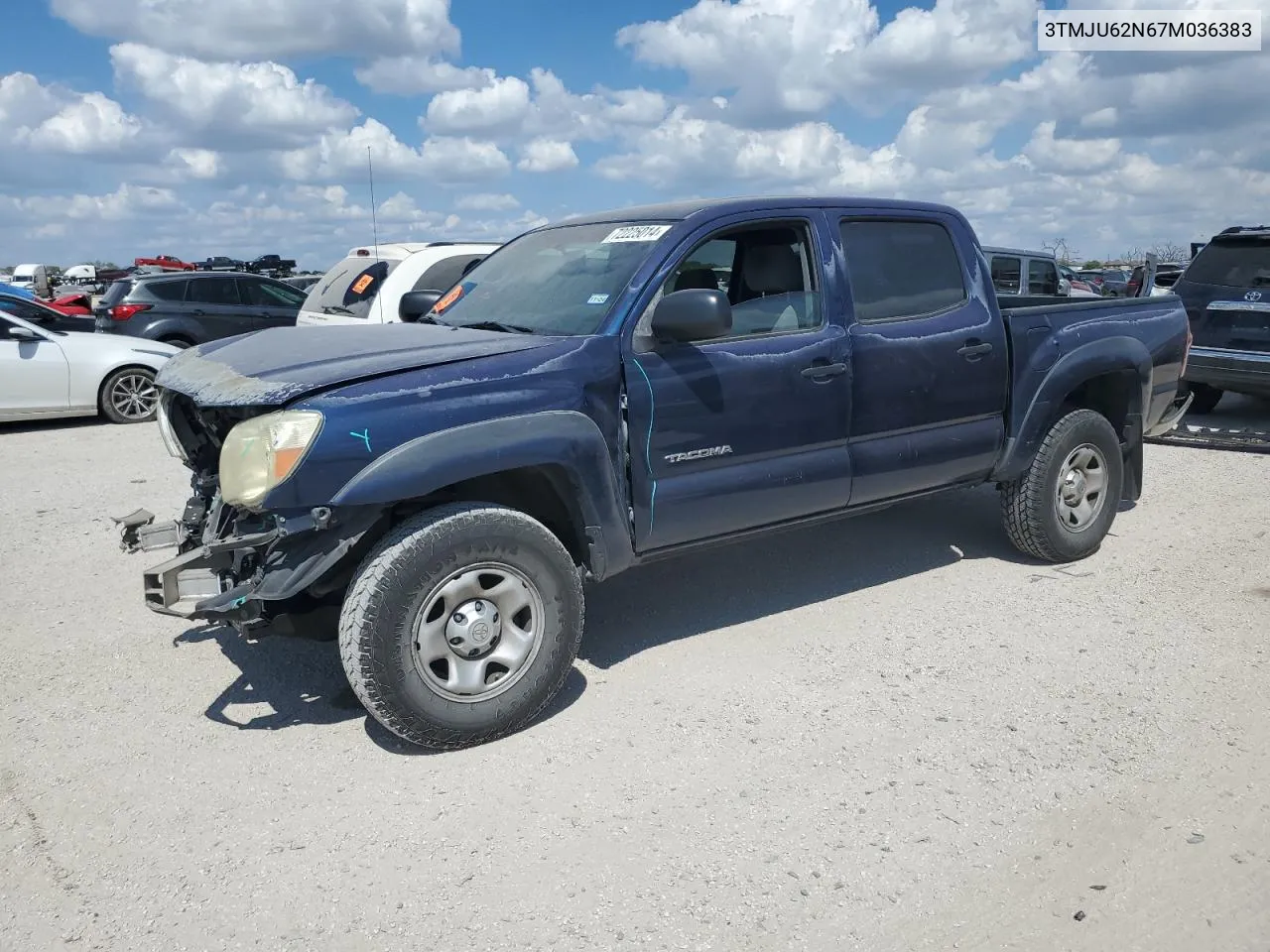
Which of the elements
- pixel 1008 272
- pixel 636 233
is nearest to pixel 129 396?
pixel 636 233

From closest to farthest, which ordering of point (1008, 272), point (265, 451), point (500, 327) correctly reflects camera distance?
1. point (265, 451)
2. point (500, 327)
3. point (1008, 272)

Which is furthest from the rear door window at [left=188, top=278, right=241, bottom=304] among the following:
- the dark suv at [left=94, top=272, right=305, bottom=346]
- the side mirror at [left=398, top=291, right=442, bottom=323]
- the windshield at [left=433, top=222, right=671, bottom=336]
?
the windshield at [left=433, top=222, right=671, bottom=336]

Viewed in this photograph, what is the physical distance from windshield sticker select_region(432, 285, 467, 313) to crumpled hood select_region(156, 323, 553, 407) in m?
0.47

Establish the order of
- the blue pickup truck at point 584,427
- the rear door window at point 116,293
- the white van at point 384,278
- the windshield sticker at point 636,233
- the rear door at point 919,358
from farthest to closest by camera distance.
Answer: the rear door window at point 116,293, the white van at point 384,278, the rear door at point 919,358, the windshield sticker at point 636,233, the blue pickup truck at point 584,427

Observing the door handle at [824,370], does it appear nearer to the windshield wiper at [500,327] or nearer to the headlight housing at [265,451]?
the windshield wiper at [500,327]

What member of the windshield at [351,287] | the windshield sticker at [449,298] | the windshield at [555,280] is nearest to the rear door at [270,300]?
the windshield at [351,287]

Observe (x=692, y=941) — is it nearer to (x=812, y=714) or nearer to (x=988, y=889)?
(x=988, y=889)

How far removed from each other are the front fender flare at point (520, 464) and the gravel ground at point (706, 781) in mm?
698

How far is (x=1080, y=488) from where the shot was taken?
5.64m

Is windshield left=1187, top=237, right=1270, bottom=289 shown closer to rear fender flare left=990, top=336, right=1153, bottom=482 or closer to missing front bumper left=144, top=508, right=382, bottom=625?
rear fender flare left=990, top=336, right=1153, bottom=482

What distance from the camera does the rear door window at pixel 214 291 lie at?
13.7m

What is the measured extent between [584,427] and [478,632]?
835mm

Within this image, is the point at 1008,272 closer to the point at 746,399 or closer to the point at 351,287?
the point at 351,287

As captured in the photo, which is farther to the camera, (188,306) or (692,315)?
(188,306)
